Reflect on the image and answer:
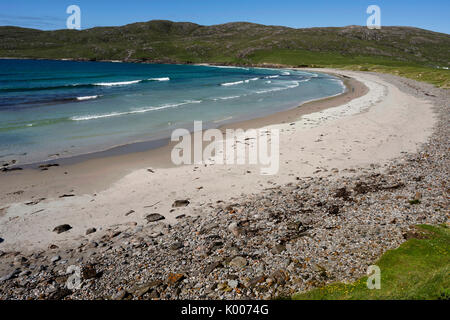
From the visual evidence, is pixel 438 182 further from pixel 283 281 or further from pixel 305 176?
pixel 283 281

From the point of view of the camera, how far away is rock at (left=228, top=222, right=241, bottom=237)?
9459 mm

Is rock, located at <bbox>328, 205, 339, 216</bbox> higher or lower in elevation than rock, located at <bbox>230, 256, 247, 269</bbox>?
higher

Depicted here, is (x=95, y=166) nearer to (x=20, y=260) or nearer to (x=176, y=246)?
(x=20, y=260)

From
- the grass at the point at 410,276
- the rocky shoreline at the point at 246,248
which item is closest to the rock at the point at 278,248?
the rocky shoreline at the point at 246,248

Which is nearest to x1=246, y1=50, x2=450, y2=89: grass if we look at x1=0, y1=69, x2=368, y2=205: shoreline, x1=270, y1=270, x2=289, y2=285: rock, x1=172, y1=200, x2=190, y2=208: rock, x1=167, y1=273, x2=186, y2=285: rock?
x1=0, y1=69, x2=368, y2=205: shoreline

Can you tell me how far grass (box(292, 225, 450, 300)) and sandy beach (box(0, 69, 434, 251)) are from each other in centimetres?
649

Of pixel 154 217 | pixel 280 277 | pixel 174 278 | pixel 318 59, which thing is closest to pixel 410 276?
pixel 280 277

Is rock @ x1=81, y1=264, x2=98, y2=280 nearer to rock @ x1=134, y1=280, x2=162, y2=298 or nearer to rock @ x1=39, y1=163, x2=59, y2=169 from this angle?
rock @ x1=134, y1=280, x2=162, y2=298

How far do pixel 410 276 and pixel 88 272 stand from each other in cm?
834

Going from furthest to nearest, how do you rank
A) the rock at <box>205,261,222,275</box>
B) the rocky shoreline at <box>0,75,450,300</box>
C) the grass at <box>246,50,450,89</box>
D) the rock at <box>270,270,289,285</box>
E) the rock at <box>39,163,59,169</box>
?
1. the grass at <box>246,50,450,89</box>
2. the rock at <box>39,163,59,169</box>
3. the rock at <box>205,261,222,275</box>
4. the rocky shoreline at <box>0,75,450,300</box>
5. the rock at <box>270,270,289,285</box>

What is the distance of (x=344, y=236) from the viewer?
28.6 ft

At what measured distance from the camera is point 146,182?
14461 mm
